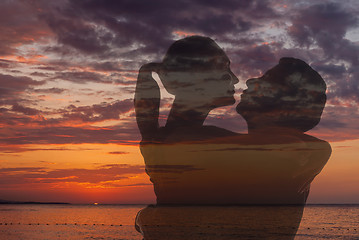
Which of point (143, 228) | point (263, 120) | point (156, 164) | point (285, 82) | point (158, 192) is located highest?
point (285, 82)

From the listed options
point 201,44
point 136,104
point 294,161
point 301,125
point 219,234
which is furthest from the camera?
point 219,234

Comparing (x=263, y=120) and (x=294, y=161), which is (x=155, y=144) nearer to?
(x=263, y=120)

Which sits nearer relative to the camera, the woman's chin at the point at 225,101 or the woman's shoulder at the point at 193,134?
the woman's chin at the point at 225,101

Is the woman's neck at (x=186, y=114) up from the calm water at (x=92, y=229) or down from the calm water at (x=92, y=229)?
up

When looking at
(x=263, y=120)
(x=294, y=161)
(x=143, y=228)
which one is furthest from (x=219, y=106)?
(x=143, y=228)

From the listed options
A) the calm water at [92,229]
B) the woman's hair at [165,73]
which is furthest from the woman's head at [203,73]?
the calm water at [92,229]

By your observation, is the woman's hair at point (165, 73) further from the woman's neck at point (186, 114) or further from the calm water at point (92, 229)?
the calm water at point (92, 229)

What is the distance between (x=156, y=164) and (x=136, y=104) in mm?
1019

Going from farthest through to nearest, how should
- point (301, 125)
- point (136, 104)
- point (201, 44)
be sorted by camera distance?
1. point (301, 125)
2. point (136, 104)
3. point (201, 44)

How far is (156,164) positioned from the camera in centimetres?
669

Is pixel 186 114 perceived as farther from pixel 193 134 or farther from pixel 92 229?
pixel 92 229

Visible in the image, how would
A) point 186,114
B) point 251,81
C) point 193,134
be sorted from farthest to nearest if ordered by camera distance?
point 251,81 → point 193,134 → point 186,114

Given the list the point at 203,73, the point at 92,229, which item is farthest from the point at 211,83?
the point at 92,229

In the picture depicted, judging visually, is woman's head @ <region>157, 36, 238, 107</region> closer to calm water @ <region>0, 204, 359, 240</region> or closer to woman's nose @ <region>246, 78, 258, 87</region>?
woman's nose @ <region>246, 78, 258, 87</region>
